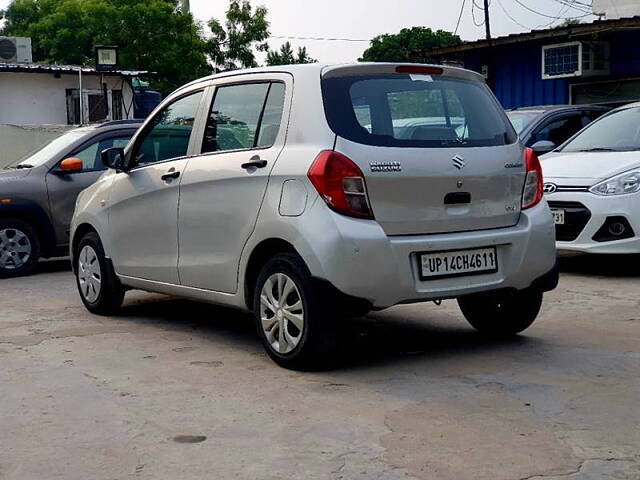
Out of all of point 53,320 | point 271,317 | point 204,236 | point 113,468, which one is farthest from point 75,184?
point 113,468

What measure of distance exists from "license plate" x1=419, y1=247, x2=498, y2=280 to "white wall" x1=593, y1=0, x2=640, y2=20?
73.3ft

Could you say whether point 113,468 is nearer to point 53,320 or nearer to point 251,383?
point 251,383

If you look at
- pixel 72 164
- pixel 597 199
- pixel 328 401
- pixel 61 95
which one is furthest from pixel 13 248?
pixel 61 95

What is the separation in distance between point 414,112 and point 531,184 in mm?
860

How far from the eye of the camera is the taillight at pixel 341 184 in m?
5.59

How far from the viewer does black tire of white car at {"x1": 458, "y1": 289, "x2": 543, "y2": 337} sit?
654 cm

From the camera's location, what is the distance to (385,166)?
568cm

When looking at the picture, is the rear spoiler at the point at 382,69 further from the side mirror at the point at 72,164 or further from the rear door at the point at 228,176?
the side mirror at the point at 72,164

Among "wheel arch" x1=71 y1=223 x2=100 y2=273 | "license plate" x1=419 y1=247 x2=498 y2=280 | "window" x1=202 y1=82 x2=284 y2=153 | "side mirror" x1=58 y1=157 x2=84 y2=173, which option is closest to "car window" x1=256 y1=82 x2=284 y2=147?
"window" x1=202 y1=82 x2=284 y2=153

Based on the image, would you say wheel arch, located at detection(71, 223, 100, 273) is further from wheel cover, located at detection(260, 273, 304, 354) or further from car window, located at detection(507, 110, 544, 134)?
car window, located at detection(507, 110, 544, 134)

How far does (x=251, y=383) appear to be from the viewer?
5.64 metres

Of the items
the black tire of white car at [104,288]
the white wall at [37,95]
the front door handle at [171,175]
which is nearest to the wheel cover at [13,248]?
the black tire of white car at [104,288]

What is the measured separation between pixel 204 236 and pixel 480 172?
5.87 feet

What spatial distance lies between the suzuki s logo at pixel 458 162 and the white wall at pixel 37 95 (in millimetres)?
23757
